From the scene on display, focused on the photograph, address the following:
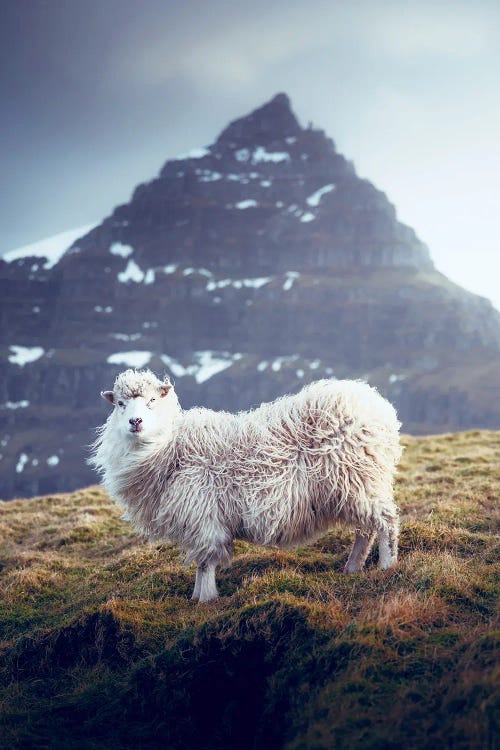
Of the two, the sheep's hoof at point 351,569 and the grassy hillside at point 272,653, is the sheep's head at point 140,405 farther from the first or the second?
the sheep's hoof at point 351,569

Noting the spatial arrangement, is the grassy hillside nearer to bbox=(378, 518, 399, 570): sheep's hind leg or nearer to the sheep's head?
bbox=(378, 518, 399, 570): sheep's hind leg

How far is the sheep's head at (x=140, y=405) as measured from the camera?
9359 millimetres

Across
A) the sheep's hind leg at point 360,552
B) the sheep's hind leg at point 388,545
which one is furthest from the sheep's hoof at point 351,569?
the sheep's hind leg at point 388,545

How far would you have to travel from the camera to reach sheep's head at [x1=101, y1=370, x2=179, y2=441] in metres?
9.36

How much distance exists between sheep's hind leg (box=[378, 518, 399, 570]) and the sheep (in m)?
0.02

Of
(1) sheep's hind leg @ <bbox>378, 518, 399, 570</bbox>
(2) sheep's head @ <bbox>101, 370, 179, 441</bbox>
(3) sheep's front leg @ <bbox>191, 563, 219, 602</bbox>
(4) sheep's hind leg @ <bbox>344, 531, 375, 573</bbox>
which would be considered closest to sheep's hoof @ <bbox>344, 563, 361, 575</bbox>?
(4) sheep's hind leg @ <bbox>344, 531, 375, 573</bbox>

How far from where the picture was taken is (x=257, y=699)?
21.1 feet

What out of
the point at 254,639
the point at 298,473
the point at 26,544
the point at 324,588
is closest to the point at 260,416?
the point at 298,473

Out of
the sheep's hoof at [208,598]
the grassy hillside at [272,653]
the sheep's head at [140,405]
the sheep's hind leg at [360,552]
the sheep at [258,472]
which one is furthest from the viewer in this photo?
the sheep's head at [140,405]

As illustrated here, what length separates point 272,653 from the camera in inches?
261

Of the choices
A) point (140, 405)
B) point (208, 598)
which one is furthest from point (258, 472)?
point (140, 405)

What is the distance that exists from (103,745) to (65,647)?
2.30 m

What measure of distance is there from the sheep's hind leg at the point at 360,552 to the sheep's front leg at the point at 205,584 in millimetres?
2021

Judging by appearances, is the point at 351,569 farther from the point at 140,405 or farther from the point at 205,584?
the point at 140,405
